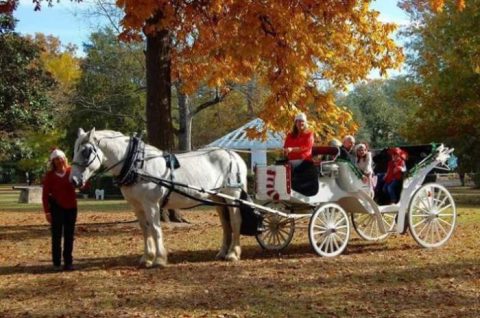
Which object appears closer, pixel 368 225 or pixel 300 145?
pixel 300 145

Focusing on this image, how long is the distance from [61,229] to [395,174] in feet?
18.4

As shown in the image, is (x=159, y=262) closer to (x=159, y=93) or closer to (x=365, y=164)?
(x=365, y=164)

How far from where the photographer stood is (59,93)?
34719mm

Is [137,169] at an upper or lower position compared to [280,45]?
lower

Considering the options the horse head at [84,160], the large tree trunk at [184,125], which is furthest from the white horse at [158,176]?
the large tree trunk at [184,125]

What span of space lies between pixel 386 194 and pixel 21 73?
15406 mm

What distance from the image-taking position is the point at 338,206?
34.4ft

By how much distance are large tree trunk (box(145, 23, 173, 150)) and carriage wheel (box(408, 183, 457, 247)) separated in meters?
6.67

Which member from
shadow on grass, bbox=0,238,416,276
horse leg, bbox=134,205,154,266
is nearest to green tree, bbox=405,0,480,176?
shadow on grass, bbox=0,238,416,276

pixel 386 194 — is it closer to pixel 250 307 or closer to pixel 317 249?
pixel 317 249

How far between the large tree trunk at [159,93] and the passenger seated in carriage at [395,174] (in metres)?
6.08

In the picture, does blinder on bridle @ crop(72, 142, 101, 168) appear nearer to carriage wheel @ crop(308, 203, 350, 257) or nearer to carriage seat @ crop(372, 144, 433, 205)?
carriage wheel @ crop(308, 203, 350, 257)

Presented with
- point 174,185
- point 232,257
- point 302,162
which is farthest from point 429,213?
point 174,185

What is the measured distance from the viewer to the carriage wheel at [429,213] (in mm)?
11148
